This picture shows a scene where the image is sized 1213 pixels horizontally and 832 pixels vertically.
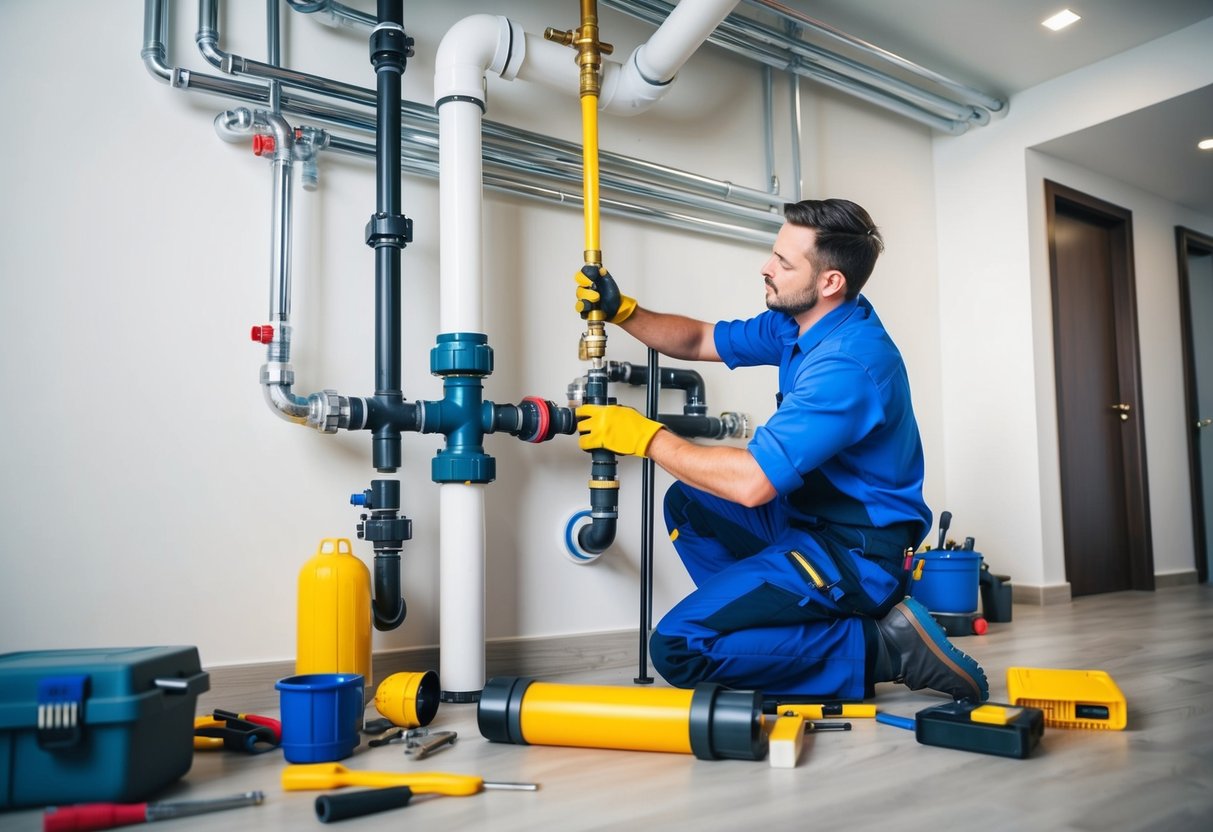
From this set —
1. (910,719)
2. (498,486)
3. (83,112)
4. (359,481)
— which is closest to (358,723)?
(359,481)

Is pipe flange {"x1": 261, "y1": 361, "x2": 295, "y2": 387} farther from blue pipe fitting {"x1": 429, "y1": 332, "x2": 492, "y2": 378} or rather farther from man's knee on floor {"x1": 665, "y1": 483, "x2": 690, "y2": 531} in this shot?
man's knee on floor {"x1": 665, "y1": 483, "x2": 690, "y2": 531}

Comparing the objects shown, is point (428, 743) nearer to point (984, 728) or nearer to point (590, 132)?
point (984, 728)

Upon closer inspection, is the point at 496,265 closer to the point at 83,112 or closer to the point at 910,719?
the point at 83,112

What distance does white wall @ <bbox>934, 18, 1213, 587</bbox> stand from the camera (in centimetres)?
339

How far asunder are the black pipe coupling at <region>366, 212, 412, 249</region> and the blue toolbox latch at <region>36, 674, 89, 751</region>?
1.10m

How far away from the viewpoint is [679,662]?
1.85 metres

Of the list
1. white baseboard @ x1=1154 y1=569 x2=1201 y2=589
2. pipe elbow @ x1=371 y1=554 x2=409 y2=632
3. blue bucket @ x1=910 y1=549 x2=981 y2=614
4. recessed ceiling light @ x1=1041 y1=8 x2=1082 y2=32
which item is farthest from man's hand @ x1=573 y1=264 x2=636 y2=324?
white baseboard @ x1=1154 y1=569 x2=1201 y2=589

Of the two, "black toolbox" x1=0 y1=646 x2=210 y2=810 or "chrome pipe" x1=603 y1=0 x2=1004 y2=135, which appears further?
"chrome pipe" x1=603 y1=0 x2=1004 y2=135

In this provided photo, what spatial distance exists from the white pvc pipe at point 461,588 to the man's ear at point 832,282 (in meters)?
0.91

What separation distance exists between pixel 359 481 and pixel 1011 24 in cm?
263

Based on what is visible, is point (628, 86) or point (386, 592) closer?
point (386, 592)

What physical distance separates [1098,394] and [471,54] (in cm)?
325

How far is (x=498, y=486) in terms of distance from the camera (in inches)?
87.7

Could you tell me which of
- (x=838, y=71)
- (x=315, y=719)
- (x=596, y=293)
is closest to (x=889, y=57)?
(x=838, y=71)
